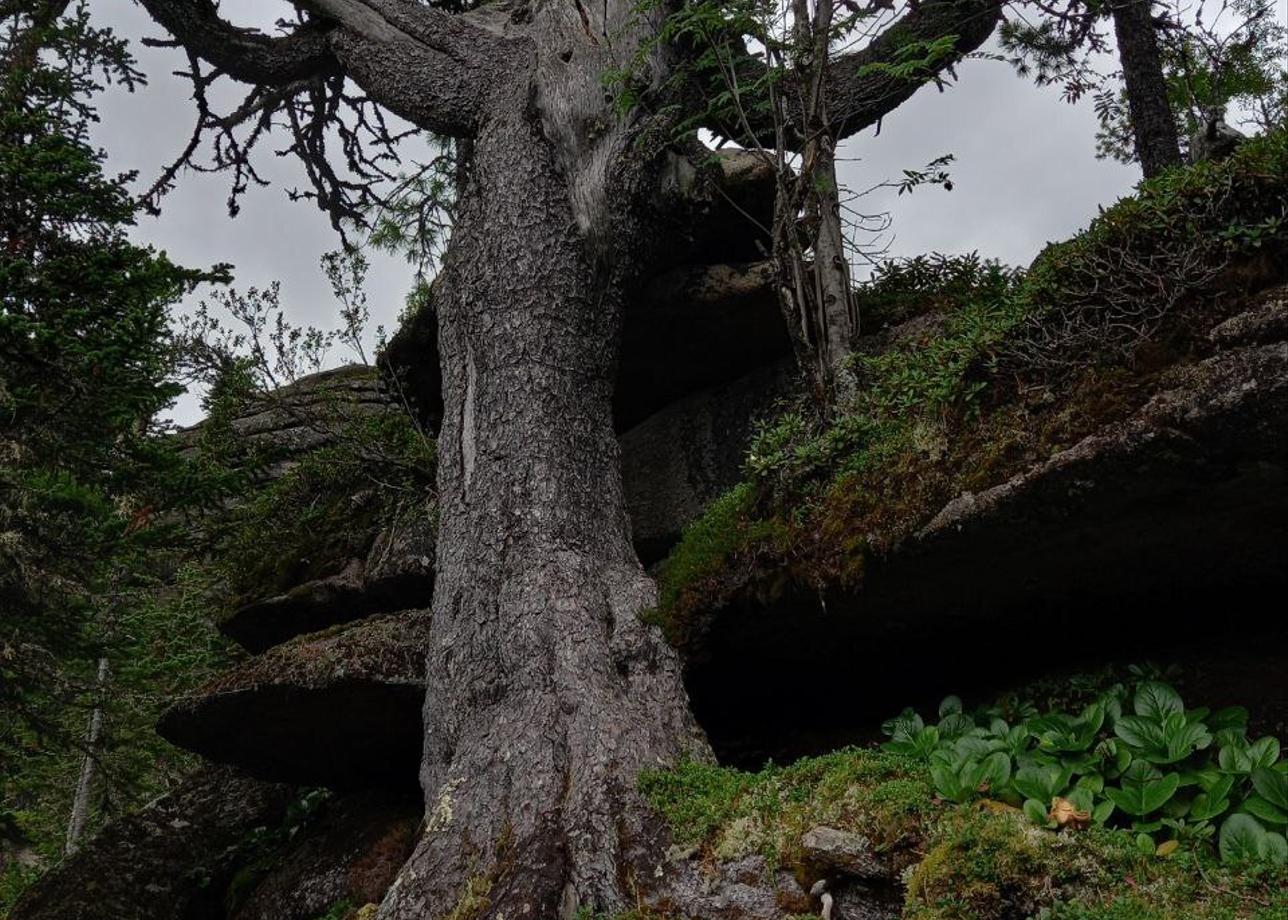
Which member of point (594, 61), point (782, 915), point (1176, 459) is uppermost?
A: point (594, 61)

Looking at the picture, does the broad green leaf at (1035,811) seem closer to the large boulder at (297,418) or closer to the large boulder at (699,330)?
the large boulder at (699,330)

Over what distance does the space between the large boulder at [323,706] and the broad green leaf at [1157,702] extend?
A: 420 centimetres

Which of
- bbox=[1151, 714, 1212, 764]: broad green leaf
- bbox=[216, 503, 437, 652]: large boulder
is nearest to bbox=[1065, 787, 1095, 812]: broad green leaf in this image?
bbox=[1151, 714, 1212, 764]: broad green leaf

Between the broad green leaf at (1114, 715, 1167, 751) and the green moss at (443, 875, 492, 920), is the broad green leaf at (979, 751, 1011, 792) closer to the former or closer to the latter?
the broad green leaf at (1114, 715, 1167, 751)

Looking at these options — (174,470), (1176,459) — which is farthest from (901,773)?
(174,470)

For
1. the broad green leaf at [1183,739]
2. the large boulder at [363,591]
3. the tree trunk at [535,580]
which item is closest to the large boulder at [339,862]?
the large boulder at [363,591]

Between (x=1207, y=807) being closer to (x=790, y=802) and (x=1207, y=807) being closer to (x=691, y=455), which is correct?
(x=790, y=802)

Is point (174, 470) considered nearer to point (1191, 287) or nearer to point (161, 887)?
point (161, 887)

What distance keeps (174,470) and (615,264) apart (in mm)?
4867

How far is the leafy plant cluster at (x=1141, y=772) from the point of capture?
9.45ft

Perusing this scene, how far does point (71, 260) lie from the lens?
8.10 metres

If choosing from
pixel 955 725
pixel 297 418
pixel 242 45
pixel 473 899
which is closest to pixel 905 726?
pixel 955 725

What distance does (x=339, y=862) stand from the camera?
6.70 m

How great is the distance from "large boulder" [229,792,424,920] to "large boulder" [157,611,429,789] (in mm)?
372
